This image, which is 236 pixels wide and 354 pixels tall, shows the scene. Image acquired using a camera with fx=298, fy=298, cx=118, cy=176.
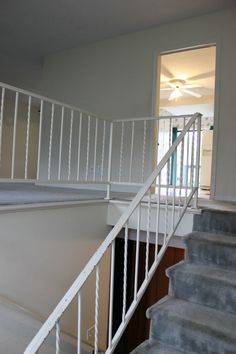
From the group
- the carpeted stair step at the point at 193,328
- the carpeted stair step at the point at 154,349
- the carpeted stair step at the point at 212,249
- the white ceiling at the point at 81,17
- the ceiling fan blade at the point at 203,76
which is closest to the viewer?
the carpeted stair step at the point at 193,328

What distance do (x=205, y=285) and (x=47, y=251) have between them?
1316 mm

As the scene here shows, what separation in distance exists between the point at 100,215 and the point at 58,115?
3114 mm

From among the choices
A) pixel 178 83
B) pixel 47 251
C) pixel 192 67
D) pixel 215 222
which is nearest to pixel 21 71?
pixel 178 83

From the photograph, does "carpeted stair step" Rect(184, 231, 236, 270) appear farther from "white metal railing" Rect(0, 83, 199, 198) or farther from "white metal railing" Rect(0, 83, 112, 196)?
"white metal railing" Rect(0, 83, 112, 196)

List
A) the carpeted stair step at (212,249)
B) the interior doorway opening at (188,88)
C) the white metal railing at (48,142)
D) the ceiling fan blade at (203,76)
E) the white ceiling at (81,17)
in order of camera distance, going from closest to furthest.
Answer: the carpeted stair step at (212,249), the white ceiling at (81,17), the interior doorway opening at (188,88), the white metal railing at (48,142), the ceiling fan blade at (203,76)

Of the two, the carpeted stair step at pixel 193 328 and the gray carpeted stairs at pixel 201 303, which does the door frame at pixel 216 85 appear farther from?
the carpeted stair step at pixel 193 328

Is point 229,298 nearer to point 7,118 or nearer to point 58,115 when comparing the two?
point 58,115

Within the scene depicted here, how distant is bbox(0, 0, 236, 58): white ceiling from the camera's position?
3.84 metres

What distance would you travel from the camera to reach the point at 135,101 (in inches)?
183

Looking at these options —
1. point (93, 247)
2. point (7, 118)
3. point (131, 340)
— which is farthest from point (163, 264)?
point (7, 118)

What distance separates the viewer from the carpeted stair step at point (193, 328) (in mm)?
1583

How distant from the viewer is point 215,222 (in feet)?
8.12

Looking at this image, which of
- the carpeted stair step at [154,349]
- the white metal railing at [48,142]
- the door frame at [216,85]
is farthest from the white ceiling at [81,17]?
→ the carpeted stair step at [154,349]

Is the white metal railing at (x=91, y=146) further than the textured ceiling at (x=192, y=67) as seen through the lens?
No
